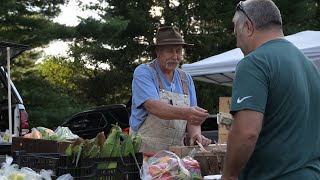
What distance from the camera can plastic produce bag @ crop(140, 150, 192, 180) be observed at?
10.0ft

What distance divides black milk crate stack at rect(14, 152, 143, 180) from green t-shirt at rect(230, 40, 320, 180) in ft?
3.35

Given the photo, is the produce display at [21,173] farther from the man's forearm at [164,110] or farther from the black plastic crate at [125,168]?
the man's forearm at [164,110]

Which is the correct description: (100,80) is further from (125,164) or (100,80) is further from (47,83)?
(125,164)

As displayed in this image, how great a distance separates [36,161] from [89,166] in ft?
1.77

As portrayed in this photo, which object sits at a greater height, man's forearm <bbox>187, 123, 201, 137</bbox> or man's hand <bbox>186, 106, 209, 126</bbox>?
man's hand <bbox>186, 106, 209, 126</bbox>

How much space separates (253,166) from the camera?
2.37 m

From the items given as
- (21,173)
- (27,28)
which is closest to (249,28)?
(21,173)

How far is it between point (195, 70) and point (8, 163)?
583 cm

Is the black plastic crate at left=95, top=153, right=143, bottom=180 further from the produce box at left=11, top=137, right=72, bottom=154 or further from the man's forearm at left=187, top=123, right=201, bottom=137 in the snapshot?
the man's forearm at left=187, top=123, right=201, bottom=137

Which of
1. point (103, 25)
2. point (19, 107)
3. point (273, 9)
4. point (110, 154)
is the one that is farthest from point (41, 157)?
point (103, 25)

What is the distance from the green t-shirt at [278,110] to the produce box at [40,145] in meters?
1.76

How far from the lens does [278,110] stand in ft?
7.54

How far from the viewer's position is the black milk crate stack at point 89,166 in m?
3.02

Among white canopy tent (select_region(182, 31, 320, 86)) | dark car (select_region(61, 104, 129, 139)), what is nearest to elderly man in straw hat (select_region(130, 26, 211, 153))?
white canopy tent (select_region(182, 31, 320, 86))
